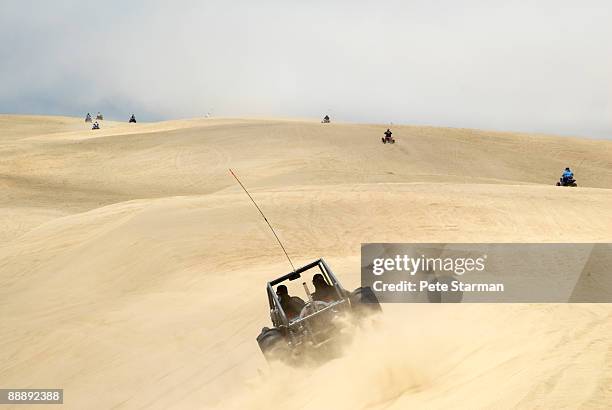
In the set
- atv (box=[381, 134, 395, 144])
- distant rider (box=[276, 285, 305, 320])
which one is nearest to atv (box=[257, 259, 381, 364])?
distant rider (box=[276, 285, 305, 320])

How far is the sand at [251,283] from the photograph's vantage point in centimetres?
784

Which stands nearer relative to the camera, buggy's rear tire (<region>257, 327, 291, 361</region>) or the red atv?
buggy's rear tire (<region>257, 327, 291, 361</region>)

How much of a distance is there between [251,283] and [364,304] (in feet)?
21.6

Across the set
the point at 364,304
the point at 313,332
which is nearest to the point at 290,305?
the point at 313,332

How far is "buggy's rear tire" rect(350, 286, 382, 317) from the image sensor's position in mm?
9531

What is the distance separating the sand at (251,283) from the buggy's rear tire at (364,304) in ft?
0.87

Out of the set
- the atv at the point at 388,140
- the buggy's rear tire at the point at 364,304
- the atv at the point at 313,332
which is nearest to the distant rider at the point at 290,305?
the atv at the point at 313,332

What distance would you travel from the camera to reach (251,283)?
1583 centimetres

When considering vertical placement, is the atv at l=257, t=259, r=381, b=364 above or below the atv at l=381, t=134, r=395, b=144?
below

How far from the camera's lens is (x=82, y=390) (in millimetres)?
11656

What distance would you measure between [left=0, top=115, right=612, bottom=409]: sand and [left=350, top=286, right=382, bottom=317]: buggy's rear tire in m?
0.27

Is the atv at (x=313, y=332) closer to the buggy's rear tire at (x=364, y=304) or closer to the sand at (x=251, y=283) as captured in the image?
the buggy's rear tire at (x=364, y=304)

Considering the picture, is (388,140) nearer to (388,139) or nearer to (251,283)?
(388,139)

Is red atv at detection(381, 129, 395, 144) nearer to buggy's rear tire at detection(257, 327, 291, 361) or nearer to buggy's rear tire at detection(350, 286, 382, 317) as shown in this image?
buggy's rear tire at detection(350, 286, 382, 317)
